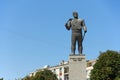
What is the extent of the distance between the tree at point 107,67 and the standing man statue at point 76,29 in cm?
3669

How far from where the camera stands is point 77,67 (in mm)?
18875

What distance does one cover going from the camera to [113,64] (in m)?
57.9

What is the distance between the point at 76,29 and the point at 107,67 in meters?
38.6

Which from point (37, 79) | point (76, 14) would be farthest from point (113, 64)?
point (76, 14)

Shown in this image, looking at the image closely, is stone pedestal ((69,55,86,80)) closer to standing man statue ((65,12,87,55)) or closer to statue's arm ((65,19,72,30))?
standing man statue ((65,12,87,55))

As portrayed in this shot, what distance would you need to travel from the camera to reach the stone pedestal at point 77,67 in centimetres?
1880

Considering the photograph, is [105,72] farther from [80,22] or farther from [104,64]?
[80,22]

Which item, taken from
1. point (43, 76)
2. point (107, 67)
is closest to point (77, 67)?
point (107, 67)

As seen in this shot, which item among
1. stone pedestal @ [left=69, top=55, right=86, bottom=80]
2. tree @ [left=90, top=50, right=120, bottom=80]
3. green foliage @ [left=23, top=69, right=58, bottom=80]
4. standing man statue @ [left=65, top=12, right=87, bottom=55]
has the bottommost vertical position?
stone pedestal @ [left=69, top=55, right=86, bottom=80]

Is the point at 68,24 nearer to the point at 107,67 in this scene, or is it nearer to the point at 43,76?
the point at 107,67

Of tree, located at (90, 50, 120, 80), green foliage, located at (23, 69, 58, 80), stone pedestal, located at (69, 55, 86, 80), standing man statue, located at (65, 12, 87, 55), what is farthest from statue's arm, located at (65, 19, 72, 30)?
green foliage, located at (23, 69, 58, 80)

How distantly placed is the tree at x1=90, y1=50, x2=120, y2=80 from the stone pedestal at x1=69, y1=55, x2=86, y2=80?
121ft

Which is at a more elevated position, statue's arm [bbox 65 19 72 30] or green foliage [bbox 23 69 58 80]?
green foliage [bbox 23 69 58 80]

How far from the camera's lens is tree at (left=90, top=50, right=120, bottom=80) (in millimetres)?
56531
